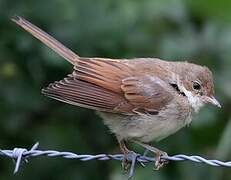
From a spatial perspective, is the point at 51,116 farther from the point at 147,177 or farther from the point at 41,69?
the point at 147,177

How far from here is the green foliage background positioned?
7.47m

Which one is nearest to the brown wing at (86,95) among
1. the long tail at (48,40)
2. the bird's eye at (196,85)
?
the long tail at (48,40)

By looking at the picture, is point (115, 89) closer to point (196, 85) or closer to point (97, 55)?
point (196, 85)

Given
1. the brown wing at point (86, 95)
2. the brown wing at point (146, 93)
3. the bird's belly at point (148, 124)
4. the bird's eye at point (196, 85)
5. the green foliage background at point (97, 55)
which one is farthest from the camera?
the green foliage background at point (97, 55)

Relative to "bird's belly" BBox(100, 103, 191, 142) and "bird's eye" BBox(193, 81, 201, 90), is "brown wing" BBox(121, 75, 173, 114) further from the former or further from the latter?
"bird's eye" BBox(193, 81, 201, 90)

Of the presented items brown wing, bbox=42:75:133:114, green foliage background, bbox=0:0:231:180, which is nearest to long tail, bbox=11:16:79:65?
brown wing, bbox=42:75:133:114

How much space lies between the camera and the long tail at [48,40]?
22.4 feet

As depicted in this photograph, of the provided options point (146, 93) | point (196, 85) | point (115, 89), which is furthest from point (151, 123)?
point (196, 85)

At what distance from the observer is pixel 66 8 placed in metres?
7.38

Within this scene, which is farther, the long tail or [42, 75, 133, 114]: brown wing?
the long tail

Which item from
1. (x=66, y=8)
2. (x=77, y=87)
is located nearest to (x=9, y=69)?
(x=66, y=8)

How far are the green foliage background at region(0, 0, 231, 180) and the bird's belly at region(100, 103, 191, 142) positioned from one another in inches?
31.1

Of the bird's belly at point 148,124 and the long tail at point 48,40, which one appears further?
the long tail at point 48,40

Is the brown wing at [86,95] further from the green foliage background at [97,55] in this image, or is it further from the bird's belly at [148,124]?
the green foliage background at [97,55]
